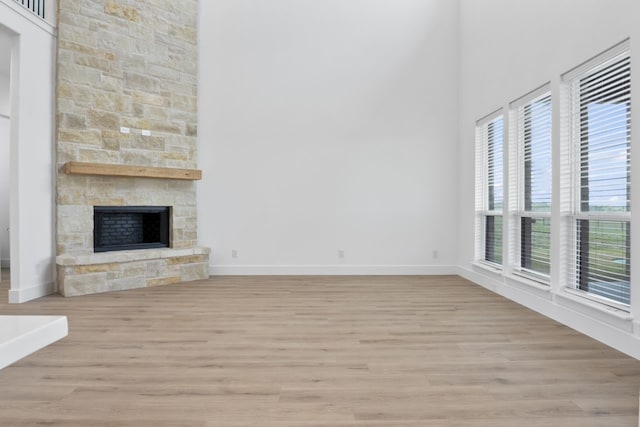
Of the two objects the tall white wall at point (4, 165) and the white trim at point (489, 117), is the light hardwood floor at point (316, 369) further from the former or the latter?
the tall white wall at point (4, 165)

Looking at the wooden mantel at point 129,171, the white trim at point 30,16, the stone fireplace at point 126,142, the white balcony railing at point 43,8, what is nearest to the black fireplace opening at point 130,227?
the stone fireplace at point 126,142

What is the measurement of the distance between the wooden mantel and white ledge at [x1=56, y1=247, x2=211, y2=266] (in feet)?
3.34

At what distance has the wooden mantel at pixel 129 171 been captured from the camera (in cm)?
487

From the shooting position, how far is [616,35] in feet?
10.1

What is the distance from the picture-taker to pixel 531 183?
4.48 m

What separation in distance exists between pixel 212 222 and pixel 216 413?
455 cm

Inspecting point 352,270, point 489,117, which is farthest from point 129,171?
point 489,117

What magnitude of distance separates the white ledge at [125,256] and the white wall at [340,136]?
0.69 m

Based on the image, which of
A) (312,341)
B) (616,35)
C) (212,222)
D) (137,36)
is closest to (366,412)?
(312,341)

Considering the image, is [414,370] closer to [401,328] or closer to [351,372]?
[351,372]

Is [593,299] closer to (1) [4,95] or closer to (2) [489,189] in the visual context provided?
(2) [489,189]

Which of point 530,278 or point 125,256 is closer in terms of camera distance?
point 530,278

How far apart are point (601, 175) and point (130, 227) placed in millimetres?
5560

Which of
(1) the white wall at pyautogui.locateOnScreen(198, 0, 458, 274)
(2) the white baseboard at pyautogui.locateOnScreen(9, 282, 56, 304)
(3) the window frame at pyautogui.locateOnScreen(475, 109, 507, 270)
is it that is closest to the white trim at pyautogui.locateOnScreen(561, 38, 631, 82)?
(3) the window frame at pyautogui.locateOnScreen(475, 109, 507, 270)
